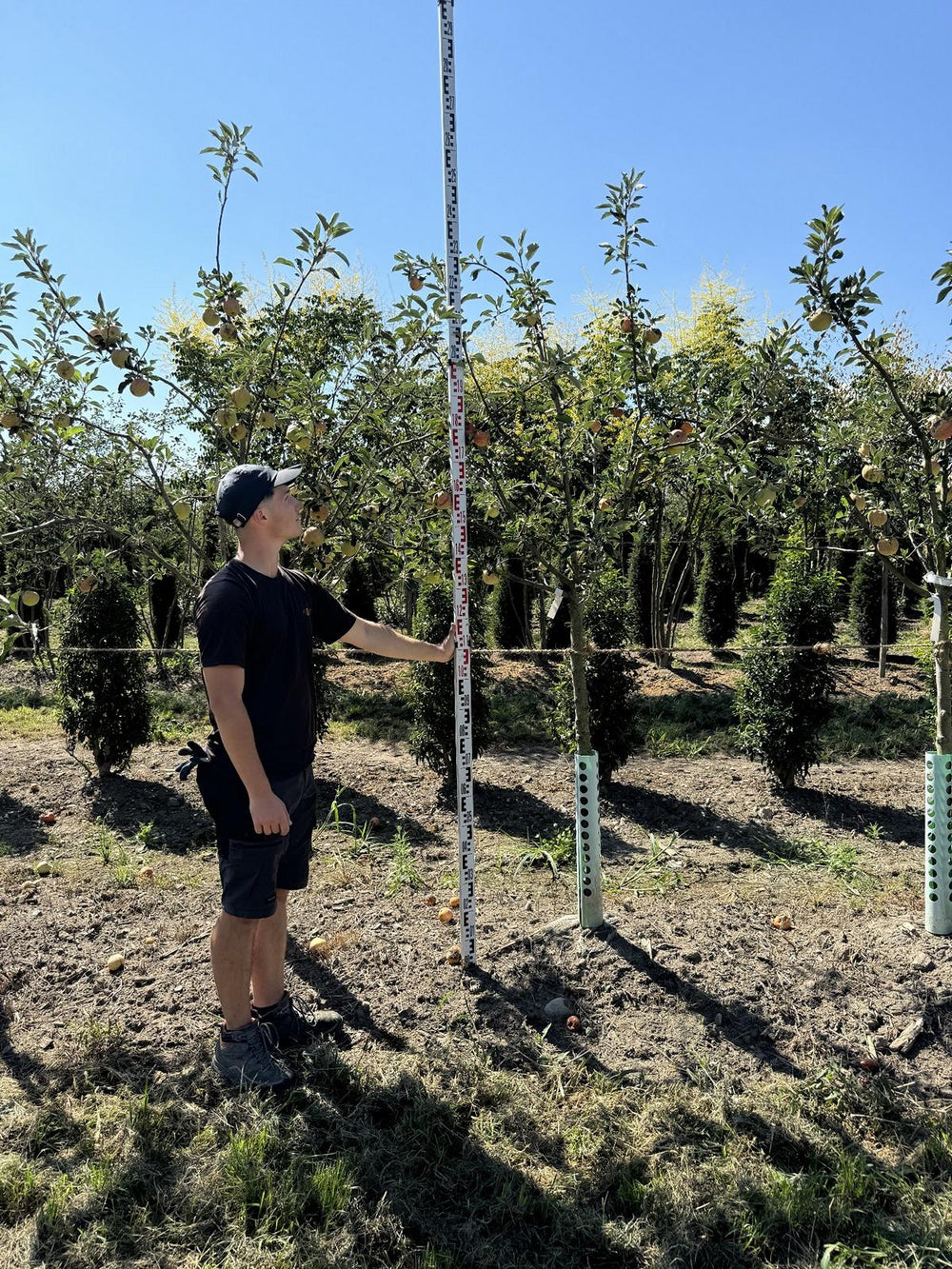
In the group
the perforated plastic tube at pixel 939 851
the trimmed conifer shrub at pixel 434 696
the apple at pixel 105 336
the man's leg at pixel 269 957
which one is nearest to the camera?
the man's leg at pixel 269 957

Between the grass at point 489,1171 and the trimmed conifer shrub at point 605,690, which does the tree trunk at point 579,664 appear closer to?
the grass at point 489,1171

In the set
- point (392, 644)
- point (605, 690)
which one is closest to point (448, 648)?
point (392, 644)

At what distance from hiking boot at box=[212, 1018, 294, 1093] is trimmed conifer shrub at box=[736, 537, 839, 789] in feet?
15.1

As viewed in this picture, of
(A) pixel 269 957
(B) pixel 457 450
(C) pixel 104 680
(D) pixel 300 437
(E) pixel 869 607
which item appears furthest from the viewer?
(E) pixel 869 607

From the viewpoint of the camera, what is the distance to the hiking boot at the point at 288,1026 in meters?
2.87

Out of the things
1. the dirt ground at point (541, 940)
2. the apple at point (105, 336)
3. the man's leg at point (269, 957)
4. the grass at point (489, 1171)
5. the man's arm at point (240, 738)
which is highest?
the apple at point (105, 336)

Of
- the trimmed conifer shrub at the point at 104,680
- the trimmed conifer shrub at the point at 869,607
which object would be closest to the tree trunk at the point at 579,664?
the trimmed conifer shrub at the point at 104,680

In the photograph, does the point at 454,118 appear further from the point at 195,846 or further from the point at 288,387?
the point at 195,846

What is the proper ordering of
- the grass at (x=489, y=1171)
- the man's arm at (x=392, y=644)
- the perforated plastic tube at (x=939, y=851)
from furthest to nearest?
1. the perforated plastic tube at (x=939, y=851)
2. the man's arm at (x=392, y=644)
3. the grass at (x=489, y=1171)

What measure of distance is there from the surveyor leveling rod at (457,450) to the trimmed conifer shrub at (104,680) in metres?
4.52

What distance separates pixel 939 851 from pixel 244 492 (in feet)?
9.80

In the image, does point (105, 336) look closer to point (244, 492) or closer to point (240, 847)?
point (244, 492)

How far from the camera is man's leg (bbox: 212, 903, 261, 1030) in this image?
2582mm

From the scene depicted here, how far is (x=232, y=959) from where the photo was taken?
260 cm
